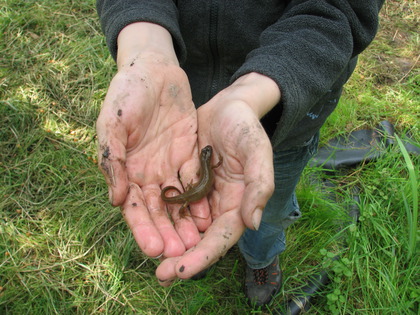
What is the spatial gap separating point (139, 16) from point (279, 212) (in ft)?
7.45

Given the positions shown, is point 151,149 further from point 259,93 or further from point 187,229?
point 259,93

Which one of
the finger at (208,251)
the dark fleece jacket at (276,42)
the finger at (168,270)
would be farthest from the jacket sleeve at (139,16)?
the finger at (168,270)

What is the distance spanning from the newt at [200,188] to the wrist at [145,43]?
85 centimetres

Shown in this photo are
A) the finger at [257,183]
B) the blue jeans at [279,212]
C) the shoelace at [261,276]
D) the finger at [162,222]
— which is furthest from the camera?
the shoelace at [261,276]

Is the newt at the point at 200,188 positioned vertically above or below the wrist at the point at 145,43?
below

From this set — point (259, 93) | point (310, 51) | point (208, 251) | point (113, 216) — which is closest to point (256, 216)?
point (208, 251)

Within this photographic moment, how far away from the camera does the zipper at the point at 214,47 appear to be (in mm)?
2709

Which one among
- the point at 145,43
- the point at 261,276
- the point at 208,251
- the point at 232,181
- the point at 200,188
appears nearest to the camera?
the point at 208,251

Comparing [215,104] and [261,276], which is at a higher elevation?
[215,104]

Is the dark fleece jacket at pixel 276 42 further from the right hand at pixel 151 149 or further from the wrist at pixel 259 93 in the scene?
the right hand at pixel 151 149

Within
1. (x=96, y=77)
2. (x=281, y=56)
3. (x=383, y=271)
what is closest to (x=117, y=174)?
(x=281, y=56)

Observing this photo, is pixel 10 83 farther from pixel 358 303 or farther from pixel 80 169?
pixel 358 303

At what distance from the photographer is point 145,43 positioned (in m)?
2.75

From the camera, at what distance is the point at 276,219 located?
3613mm
